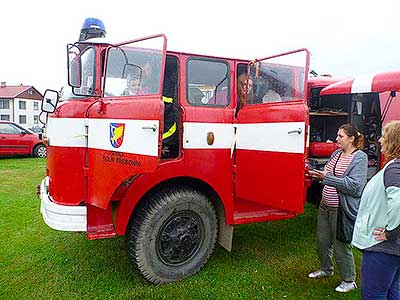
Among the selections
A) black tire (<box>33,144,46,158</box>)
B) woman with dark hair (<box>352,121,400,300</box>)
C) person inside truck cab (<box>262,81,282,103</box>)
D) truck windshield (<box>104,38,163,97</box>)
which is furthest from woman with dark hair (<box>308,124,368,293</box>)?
black tire (<box>33,144,46,158</box>)

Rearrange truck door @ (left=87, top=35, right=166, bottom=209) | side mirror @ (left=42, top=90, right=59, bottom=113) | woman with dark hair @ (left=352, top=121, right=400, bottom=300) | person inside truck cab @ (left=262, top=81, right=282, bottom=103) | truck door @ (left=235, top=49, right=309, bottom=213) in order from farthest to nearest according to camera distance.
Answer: person inside truck cab @ (left=262, top=81, right=282, bottom=103) < side mirror @ (left=42, top=90, right=59, bottom=113) < truck door @ (left=235, top=49, right=309, bottom=213) < truck door @ (left=87, top=35, right=166, bottom=209) < woman with dark hair @ (left=352, top=121, right=400, bottom=300)

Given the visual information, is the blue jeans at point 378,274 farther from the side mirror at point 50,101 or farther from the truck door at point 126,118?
the side mirror at point 50,101

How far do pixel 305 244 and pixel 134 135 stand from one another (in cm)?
323

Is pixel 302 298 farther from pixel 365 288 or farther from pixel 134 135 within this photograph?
pixel 134 135

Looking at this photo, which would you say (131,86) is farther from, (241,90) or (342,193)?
(342,193)

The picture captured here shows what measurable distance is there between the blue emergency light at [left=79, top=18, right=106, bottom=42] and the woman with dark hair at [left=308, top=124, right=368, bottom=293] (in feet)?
9.82

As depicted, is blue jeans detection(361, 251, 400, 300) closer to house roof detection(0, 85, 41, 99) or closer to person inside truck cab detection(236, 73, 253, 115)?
person inside truck cab detection(236, 73, 253, 115)

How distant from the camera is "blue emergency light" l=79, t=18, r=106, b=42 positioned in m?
4.31

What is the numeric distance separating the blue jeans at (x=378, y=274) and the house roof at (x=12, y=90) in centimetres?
6192

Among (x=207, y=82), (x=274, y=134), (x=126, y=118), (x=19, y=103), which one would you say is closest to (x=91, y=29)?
(x=207, y=82)

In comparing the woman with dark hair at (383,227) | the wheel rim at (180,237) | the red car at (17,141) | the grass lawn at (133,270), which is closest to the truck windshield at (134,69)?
the wheel rim at (180,237)

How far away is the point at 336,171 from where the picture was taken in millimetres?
3672

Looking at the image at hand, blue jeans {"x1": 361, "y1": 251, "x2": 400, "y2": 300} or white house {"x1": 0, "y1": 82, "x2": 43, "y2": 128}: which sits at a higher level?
white house {"x1": 0, "y1": 82, "x2": 43, "y2": 128}

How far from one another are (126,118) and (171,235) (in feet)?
4.68
